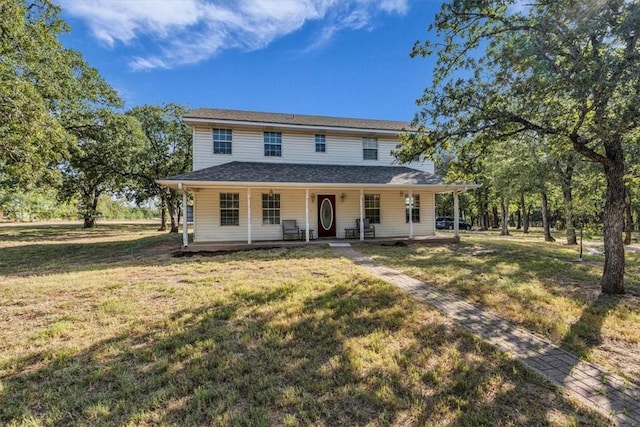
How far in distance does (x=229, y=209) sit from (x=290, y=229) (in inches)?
105

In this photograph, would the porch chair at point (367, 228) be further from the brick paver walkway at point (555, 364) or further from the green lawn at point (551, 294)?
the brick paver walkway at point (555, 364)

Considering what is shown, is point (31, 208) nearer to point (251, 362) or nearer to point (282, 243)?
point (282, 243)

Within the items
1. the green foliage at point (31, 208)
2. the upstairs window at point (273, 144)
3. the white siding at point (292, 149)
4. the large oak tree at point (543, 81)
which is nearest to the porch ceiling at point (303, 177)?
the white siding at point (292, 149)

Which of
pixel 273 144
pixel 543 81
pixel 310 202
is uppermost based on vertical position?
pixel 273 144

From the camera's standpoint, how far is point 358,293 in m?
5.91

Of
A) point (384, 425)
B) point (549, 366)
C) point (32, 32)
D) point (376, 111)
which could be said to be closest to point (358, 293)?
point (549, 366)

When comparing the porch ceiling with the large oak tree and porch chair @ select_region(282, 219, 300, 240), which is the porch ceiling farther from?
the large oak tree

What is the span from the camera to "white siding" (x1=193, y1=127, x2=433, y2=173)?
1334 centimetres

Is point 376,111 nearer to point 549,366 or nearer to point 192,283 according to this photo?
point 192,283

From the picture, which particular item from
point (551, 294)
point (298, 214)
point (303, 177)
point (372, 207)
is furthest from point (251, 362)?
point (372, 207)

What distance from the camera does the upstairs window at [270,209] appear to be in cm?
1334

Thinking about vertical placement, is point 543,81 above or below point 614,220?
above

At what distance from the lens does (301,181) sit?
12.0 metres

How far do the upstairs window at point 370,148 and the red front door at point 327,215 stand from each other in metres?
3.00
